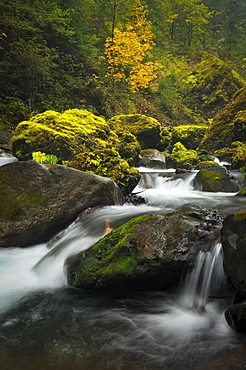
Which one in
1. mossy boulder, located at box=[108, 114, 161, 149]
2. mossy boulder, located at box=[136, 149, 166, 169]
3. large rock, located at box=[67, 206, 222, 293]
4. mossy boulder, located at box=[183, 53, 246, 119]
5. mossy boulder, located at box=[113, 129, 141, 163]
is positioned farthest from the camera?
mossy boulder, located at box=[183, 53, 246, 119]

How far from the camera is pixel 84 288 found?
11.4ft

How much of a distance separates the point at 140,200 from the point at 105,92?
12344 millimetres

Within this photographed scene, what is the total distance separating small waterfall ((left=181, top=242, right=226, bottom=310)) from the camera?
10.1 feet

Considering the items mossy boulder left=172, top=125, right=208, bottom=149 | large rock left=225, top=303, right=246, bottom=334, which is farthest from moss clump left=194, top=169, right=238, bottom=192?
mossy boulder left=172, top=125, right=208, bottom=149

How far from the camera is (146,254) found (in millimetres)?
3377

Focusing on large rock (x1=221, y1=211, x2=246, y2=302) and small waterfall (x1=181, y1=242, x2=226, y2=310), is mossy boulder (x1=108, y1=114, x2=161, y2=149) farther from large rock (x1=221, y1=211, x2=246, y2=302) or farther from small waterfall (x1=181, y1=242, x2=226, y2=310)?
large rock (x1=221, y1=211, x2=246, y2=302)

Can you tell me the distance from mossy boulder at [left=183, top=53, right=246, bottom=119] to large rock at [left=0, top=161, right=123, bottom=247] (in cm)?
1934

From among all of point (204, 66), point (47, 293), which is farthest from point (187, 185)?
point (204, 66)

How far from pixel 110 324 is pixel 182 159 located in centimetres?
1198

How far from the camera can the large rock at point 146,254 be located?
128 inches

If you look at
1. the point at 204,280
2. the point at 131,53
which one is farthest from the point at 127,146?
the point at 131,53

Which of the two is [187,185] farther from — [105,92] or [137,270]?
[105,92]

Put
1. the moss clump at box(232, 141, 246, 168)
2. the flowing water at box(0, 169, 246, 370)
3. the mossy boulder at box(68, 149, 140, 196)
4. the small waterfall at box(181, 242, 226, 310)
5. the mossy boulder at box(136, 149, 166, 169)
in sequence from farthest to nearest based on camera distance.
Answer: the mossy boulder at box(136, 149, 166, 169) → the moss clump at box(232, 141, 246, 168) → the mossy boulder at box(68, 149, 140, 196) → the small waterfall at box(181, 242, 226, 310) → the flowing water at box(0, 169, 246, 370)

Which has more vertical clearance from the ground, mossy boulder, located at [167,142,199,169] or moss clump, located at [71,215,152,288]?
mossy boulder, located at [167,142,199,169]
